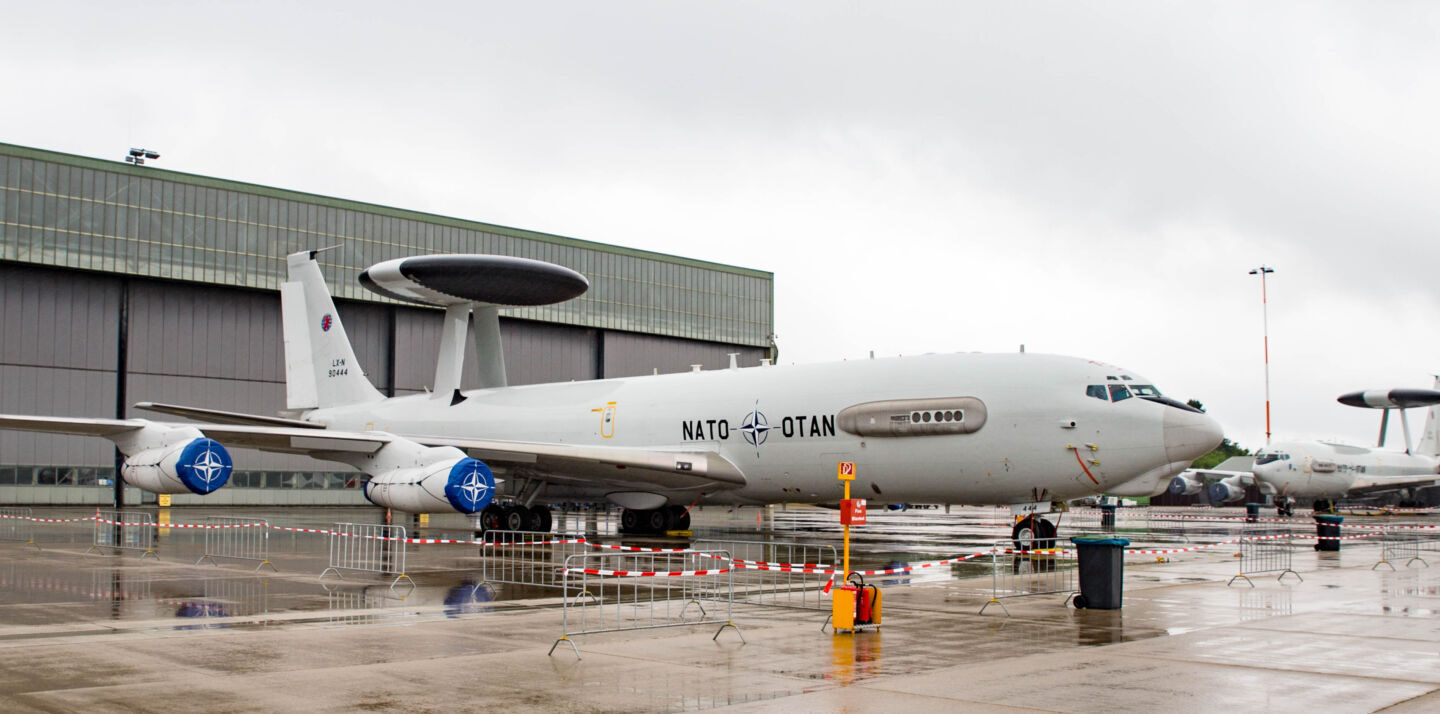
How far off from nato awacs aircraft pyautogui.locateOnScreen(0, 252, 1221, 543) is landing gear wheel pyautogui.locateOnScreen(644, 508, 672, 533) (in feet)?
0.19

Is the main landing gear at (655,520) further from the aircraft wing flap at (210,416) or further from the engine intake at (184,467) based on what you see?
the engine intake at (184,467)

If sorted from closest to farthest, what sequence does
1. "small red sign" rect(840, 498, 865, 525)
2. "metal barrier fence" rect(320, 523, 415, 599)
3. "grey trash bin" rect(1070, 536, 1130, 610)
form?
1. "small red sign" rect(840, 498, 865, 525)
2. "grey trash bin" rect(1070, 536, 1130, 610)
3. "metal barrier fence" rect(320, 523, 415, 599)

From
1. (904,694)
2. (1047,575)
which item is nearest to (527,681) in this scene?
(904,694)

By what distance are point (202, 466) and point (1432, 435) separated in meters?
72.7

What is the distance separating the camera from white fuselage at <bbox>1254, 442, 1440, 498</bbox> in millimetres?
55438

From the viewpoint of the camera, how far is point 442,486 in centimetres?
2103

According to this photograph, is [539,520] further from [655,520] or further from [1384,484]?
[1384,484]

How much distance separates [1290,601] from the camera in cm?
1512

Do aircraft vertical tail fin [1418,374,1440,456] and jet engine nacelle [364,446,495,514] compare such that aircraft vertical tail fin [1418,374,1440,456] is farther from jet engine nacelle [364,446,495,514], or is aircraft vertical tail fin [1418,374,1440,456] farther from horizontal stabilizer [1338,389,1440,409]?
jet engine nacelle [364,446,495,514]

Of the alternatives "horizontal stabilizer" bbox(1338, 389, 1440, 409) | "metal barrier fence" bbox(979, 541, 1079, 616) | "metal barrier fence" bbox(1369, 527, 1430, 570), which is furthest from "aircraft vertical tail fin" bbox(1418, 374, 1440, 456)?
"metal barrier fence" bbox(979, 541, 1079, 616)

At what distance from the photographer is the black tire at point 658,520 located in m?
29.0

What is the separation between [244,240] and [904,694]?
142 ft

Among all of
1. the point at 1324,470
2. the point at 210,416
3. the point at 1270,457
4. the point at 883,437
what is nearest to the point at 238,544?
the point at 210,416

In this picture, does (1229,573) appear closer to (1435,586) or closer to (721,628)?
(1435,586)
